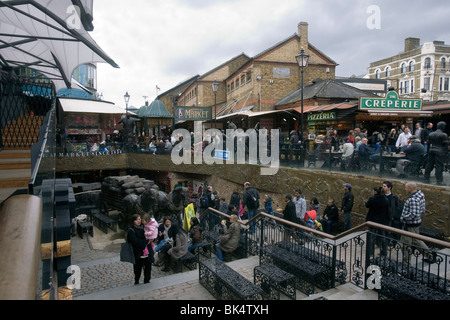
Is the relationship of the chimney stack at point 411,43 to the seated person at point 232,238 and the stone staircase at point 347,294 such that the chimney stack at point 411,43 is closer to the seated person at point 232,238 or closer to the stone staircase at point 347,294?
the seated person at point 232,238

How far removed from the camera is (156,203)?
11.7m

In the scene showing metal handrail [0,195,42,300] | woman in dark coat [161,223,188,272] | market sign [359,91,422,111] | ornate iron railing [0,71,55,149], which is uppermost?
market sign [359,91,422,111]

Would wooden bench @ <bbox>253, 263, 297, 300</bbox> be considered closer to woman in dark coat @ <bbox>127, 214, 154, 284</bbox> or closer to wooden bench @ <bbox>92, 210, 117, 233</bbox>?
woman in dark coat @ <bbox>127, 214, 154, 284</bbox>

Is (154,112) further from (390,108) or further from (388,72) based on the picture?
(388,72)

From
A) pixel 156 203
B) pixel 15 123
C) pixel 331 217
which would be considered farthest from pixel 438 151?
pixel 15 123

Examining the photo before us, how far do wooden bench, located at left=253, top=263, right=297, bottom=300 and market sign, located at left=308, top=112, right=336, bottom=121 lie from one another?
1174 cm

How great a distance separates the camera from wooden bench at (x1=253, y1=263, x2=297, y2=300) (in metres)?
5.18

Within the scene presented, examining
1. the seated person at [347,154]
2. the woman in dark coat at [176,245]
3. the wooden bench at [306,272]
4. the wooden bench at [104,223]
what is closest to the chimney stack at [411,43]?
the seated person at [347,154]

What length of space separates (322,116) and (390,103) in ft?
11.3

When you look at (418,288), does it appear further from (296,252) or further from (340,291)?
(296,252)

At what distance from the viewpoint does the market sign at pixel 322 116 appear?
1542 centimetres

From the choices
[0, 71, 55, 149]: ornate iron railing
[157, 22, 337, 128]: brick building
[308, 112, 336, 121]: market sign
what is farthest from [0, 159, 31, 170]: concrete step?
[157, 22, 337, 128]: brick building

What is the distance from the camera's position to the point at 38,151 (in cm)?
418
